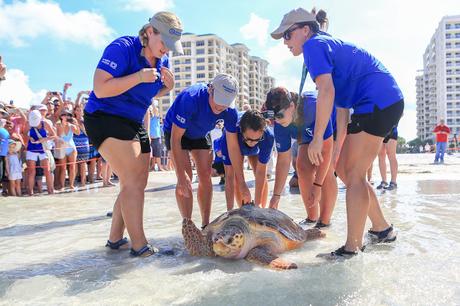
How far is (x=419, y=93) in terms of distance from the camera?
13962 centimetres

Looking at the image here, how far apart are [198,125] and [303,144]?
1191 mm

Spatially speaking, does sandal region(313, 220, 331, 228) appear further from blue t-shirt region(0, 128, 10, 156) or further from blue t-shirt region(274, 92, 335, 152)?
blue t-shirt region(0, 128, 10, 156)

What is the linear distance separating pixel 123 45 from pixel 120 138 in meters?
0.73

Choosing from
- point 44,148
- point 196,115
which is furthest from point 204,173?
point 44,148

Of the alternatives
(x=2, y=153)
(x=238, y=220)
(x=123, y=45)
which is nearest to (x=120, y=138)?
(x=123, y=45)

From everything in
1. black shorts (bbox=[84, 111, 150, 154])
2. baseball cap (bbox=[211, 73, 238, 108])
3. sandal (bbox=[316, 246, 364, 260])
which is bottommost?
sandal (bbox=[316, 246, 364, 260])

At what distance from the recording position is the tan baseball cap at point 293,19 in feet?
10.7

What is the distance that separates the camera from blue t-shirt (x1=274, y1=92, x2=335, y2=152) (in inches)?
167

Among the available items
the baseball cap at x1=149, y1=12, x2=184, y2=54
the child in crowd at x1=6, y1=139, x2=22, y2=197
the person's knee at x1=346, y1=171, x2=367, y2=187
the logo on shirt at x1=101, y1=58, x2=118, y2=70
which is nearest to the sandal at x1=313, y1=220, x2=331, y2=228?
the person's knee at x1=346, y1=171, x2=367, y2=187

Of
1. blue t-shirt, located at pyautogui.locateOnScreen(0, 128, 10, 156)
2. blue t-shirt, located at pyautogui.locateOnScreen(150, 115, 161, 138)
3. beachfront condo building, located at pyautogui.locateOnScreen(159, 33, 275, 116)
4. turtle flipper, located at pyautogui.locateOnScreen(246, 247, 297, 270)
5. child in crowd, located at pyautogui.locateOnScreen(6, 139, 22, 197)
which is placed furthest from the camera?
beachfront condo building, located at pyautogui.locateOnScreen(159, 33, 275, 116)

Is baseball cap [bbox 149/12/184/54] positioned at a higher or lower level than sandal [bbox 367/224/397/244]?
higher

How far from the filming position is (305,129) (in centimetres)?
427

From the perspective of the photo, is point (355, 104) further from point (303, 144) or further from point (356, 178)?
point (303, 144)

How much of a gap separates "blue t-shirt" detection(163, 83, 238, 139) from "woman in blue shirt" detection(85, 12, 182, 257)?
487 mm
